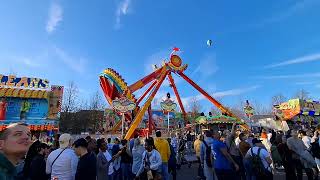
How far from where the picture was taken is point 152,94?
29.7 m

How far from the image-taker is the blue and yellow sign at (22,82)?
37.7 metres

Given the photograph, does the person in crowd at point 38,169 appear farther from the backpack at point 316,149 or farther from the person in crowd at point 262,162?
the backpack at point 316,149

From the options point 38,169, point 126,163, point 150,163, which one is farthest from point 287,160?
point 38,169

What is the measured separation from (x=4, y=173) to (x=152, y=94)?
27865mm

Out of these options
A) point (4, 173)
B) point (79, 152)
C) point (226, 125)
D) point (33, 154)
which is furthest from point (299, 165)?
point (226, 125)

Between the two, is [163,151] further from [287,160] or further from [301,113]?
[301,113]

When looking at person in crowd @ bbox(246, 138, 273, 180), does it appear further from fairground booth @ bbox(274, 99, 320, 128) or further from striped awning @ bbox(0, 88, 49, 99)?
striped awning @ bbox(0, 88, 49, 99)

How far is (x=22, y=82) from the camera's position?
38.6 metres

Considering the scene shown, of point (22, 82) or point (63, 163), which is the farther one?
point (22, 82)

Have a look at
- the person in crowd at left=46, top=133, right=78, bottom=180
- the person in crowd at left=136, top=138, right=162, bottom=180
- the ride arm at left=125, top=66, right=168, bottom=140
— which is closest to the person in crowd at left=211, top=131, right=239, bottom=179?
the person in crowd at left=136, top=138, right=162, bottom=180

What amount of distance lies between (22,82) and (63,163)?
38042 mm

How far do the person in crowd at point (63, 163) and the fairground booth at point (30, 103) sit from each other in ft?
114

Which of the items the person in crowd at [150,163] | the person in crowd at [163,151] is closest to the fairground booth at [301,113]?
the person in crowd at [163,151]

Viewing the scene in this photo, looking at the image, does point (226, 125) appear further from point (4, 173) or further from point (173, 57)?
point (4, 173)
